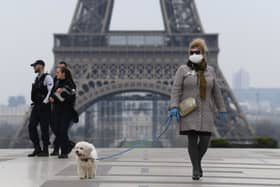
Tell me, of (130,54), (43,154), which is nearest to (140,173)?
(43,154)

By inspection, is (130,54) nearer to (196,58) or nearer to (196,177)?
(196,58)

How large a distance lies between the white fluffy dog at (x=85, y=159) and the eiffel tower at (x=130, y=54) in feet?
132

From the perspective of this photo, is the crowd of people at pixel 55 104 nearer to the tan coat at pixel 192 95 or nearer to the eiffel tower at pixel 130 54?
the tan coat at pixel 192 95

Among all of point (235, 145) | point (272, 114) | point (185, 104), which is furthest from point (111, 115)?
point (185, 104)

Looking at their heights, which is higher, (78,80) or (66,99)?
(78,80)

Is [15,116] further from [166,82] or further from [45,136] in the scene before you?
[45,136]

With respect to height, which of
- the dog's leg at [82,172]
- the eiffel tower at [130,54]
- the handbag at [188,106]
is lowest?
the dog's leg at [82,172]

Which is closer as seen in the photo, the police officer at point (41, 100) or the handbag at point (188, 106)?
the handbag at point (188, 106)

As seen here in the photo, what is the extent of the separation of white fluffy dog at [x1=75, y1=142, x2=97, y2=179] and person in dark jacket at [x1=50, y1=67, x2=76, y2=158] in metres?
3.37

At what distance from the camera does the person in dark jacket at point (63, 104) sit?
11297 mm

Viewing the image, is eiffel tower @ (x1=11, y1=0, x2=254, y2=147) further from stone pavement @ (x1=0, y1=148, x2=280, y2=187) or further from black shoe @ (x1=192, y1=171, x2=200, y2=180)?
black shoe @ (x1=192, y1=171, x2=200, y2=180)

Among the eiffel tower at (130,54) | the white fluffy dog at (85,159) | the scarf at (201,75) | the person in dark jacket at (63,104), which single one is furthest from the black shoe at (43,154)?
the eiffel tower at (130,54)

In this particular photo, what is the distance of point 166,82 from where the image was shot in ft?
165

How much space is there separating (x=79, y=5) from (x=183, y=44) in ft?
32.6
